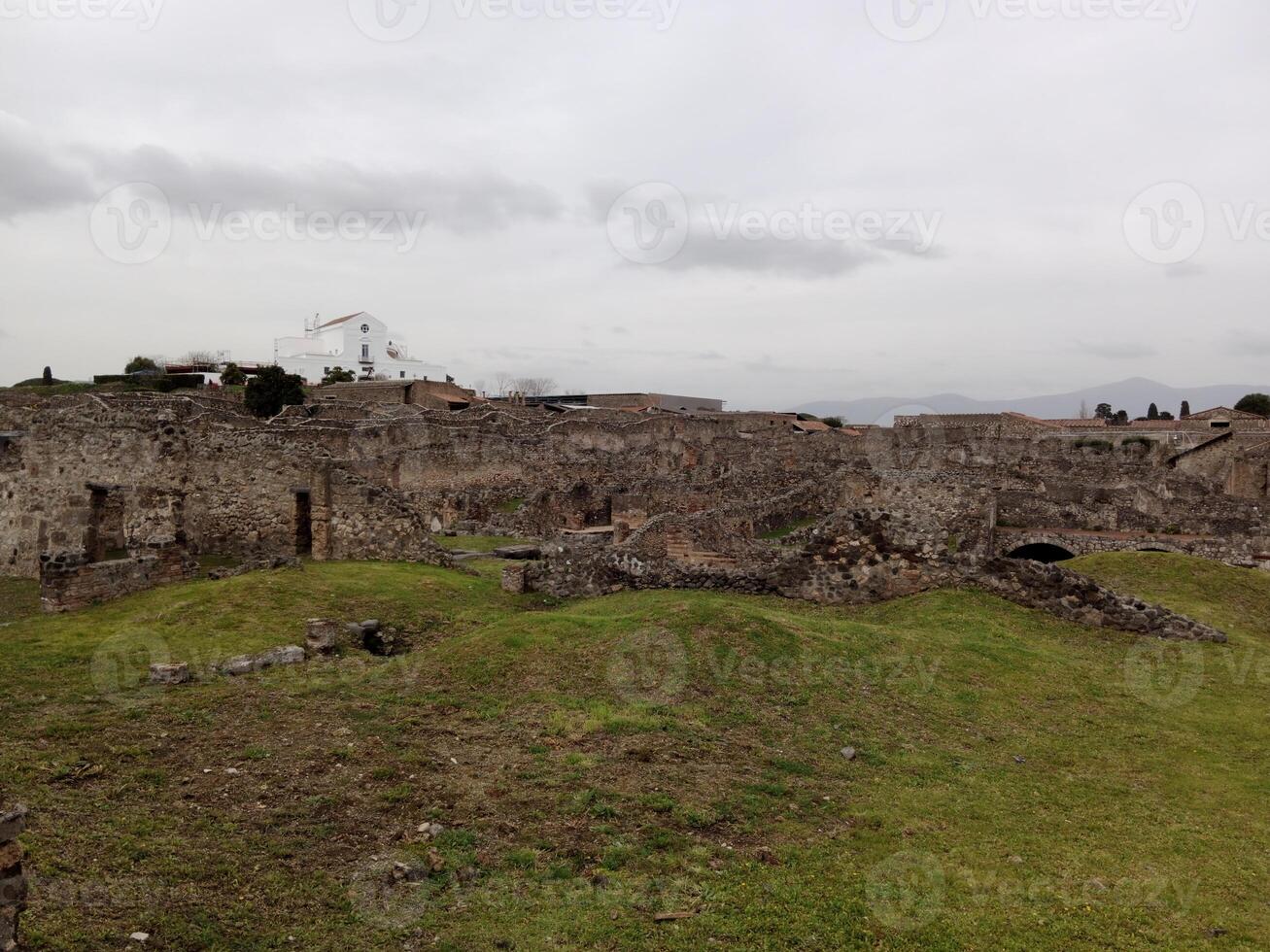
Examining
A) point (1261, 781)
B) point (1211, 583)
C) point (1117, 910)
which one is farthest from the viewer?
point (1211, 583)

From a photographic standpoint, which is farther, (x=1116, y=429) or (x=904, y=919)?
(x=1116, y=429)

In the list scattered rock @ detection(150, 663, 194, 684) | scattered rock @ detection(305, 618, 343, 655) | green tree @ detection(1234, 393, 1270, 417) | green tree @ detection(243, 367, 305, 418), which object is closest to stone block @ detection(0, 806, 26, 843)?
scattered rock @ detection(150, 663, 194, 684)

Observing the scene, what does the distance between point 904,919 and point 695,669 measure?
5454mm

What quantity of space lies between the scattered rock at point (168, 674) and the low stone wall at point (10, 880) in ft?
18.7

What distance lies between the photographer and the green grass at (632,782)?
629cm

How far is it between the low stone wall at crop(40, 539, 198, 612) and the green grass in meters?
0.52

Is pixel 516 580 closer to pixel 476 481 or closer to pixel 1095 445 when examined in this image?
pixel 476 481

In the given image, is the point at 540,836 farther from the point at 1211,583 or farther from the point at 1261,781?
the point at 1211,583

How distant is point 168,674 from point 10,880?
581 cm

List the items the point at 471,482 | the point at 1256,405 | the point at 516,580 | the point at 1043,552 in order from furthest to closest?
the point at 1256,405 < the point at 471,482 < the point at 1043,552 < the point at 516,580

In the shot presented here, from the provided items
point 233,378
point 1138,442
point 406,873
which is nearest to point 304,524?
point 406,873

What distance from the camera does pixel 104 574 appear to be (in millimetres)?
14312

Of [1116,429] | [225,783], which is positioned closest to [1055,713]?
[225,783]

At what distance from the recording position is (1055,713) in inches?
455
